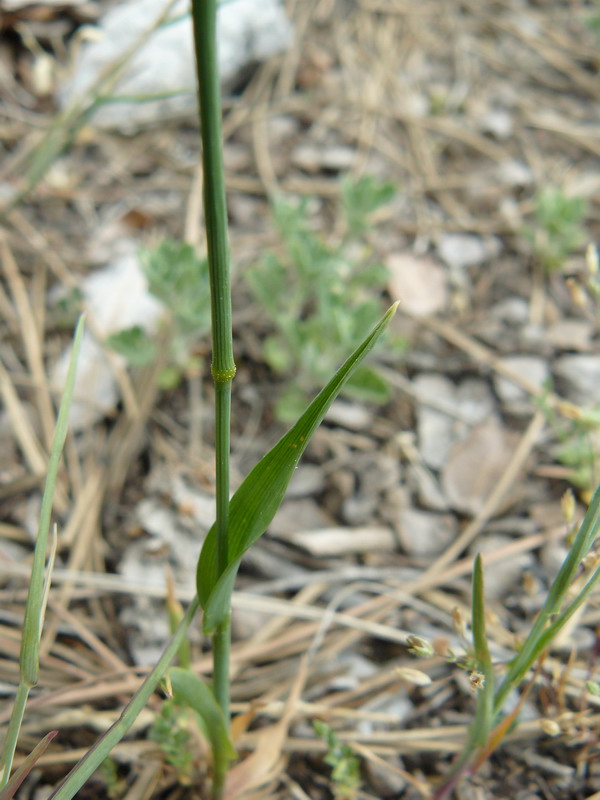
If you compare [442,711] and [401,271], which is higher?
[401,271]

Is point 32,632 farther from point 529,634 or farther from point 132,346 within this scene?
point 132,346

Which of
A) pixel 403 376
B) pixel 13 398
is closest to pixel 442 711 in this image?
pixel 403 376

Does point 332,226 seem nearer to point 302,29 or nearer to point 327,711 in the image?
point 302,29

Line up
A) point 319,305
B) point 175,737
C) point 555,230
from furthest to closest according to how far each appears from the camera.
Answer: point 555,230
point 319,305
point 175,737

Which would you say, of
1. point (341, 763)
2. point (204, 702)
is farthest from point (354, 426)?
point (204, 702)

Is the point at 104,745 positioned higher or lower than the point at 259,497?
lower
